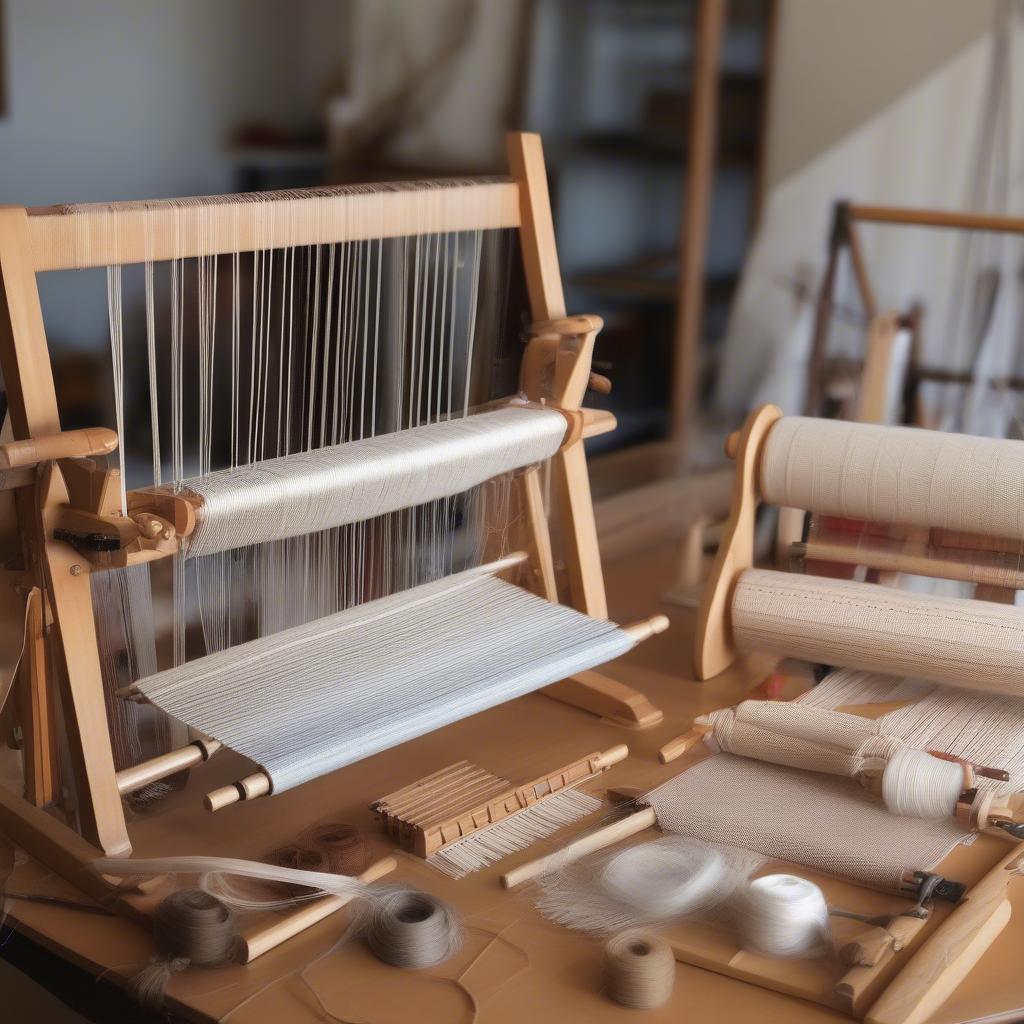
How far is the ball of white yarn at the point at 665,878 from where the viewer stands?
1.49 m

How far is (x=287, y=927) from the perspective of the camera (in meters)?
1.45

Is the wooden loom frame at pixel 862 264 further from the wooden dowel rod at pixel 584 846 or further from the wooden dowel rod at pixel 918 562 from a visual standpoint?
the wooden dowel rod at pixel 584 846

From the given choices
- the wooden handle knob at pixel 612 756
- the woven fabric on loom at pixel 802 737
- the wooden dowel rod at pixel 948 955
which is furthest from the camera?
the wooden handle knob at pixel 612 756

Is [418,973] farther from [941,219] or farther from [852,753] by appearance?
[941,219]

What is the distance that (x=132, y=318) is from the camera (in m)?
2.27

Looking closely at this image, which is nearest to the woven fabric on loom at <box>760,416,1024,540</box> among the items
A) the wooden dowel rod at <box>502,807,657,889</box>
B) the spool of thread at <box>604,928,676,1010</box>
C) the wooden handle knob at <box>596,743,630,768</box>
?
the wooden handle knob at <box>596,743,630,768</box>

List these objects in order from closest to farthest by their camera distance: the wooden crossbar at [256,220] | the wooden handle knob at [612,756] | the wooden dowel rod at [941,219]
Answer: the wooden crossbar at [256,220] < the wooden handle knob at [612,756] < the wooden dowel rod at [941,219]

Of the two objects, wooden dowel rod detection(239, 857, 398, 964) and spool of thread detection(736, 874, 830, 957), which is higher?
spool of thread detection(736, 874, 830, 957)

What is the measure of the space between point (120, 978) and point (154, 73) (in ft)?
4.73

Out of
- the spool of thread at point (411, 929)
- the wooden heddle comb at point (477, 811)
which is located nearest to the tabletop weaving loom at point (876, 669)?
the wooden heddle comb at point (477, 811)

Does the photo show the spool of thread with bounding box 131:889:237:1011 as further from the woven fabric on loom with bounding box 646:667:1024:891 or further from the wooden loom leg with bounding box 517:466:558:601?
the wooden loom leg with bounding box 517:466:558:601

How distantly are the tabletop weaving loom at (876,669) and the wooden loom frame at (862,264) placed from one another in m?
1.11

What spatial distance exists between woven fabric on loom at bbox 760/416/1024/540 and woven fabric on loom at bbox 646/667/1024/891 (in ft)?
0.87

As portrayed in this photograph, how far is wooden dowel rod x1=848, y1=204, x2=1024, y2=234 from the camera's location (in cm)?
294
